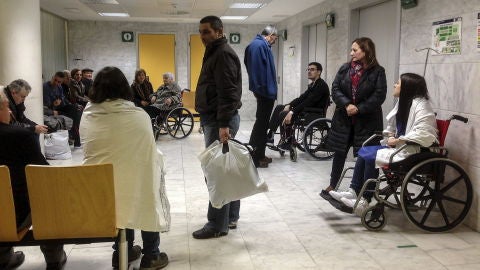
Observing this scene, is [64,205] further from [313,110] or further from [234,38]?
[234,38]

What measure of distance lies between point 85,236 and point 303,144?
3.84 metres

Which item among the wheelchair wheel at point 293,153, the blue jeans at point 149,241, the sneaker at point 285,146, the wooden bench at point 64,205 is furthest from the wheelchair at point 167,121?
the wooden bench at point 64,205

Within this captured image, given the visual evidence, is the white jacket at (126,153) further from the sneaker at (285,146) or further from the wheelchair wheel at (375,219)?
the sneaker at (285,146)

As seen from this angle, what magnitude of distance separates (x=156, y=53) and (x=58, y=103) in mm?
4497

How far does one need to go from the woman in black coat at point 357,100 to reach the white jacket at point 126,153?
1.73m

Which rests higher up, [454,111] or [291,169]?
[454,111]

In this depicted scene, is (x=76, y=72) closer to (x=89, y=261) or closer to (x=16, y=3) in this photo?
(x=16, y=3)

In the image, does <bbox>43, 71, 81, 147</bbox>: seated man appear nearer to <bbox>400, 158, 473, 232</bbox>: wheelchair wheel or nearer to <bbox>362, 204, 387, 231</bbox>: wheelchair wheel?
<bbox>362, 204, 387, 231</bbox>: wheelchair wheel

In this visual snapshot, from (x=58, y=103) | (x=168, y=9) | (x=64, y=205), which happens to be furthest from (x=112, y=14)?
(x=64, y=205)

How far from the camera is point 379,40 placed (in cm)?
537

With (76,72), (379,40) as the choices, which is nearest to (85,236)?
(379,40)

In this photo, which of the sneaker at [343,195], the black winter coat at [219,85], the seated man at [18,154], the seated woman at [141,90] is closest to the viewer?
the seated man at [18,154]

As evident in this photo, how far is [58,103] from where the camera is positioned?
6.29 m

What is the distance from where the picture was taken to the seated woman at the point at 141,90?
24.4 ft
